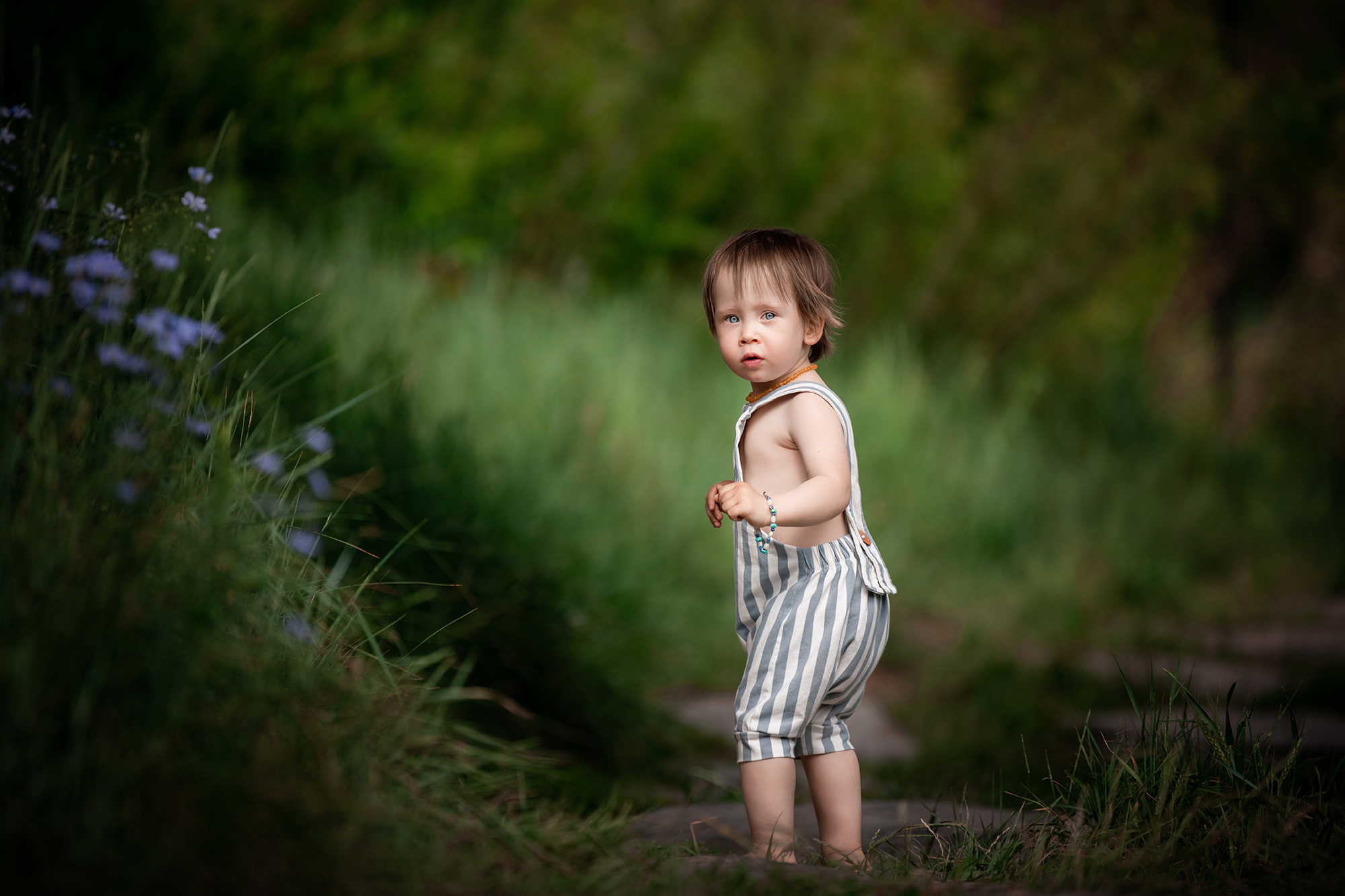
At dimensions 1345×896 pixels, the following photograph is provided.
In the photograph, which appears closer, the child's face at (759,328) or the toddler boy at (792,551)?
the toddler boy at (792,551)

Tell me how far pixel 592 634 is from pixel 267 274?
1.40 meters

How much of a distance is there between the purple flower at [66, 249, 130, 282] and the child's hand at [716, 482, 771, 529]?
1022 mm

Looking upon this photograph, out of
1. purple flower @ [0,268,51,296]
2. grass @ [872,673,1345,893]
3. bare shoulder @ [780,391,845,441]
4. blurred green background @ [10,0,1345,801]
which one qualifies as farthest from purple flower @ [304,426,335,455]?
grass @ [872,673,1345,893]

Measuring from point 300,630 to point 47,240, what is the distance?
75 centimetres

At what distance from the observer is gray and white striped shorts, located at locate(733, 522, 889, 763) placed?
1.95 metres

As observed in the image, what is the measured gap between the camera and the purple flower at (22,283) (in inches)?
61.2

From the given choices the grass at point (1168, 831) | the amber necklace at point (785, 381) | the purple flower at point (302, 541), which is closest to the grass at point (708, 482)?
the purple flower at point (302, 541)

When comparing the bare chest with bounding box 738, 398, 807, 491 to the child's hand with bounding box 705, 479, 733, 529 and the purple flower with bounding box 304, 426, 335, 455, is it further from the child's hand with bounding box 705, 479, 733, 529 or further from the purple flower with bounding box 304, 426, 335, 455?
the purple flower with bounding box 304, 426, 335, 455

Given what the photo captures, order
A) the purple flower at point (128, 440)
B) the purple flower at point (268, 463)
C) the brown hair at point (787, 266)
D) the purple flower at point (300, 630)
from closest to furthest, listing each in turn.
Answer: the purple flower at point (128, 440) → the purple flower at point (300, 630) → the purple flower at point (268, 463) → the brown hair at point (787, 266)

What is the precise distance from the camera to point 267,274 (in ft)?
10.1

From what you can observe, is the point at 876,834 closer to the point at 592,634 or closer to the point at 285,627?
the point at 285,627

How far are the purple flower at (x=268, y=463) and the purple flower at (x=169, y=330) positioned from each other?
216mm

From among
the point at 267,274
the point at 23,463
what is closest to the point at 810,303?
the point at 23,463

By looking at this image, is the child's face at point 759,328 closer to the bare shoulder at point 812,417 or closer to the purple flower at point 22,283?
the bare shoulder at point 812,417
